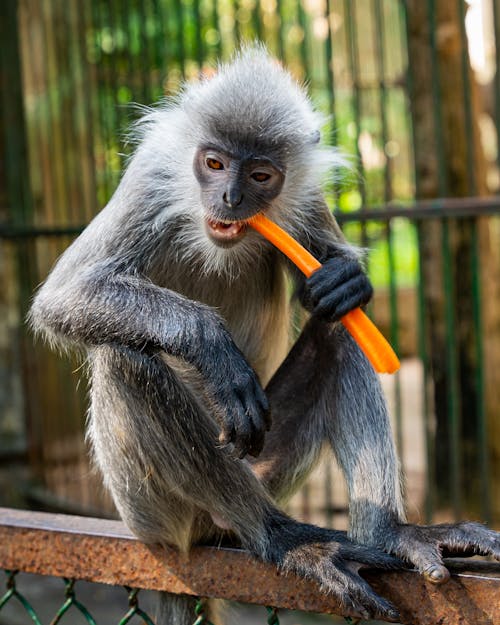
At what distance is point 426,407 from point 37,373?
4194 millimetres

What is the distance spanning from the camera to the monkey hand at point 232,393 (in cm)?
328

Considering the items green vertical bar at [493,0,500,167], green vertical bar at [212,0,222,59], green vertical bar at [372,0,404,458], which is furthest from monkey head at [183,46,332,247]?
green vertical bar at [212,0,222,59]

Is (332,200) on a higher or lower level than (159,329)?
higher

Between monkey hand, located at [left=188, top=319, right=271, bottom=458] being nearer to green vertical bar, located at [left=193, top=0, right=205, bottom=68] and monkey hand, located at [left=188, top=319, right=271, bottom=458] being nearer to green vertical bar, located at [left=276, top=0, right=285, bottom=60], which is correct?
green vertical bar, located at [left=276, top=0, right=285, bottom=60]

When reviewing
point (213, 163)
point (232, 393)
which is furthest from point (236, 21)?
point (232, 393)

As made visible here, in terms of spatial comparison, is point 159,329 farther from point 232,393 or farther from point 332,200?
point 332,200

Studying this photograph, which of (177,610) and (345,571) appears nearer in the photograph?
(345,571)

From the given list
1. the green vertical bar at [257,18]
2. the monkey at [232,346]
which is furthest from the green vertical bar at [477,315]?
the monkey at [232,346]

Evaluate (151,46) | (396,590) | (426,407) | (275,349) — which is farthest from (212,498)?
(151,46)

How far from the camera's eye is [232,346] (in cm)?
350

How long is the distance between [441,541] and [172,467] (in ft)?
3.30

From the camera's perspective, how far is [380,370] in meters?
3.37

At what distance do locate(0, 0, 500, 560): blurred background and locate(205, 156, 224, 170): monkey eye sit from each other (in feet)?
8.97

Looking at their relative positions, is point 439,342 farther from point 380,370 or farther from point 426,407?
point 380,370
